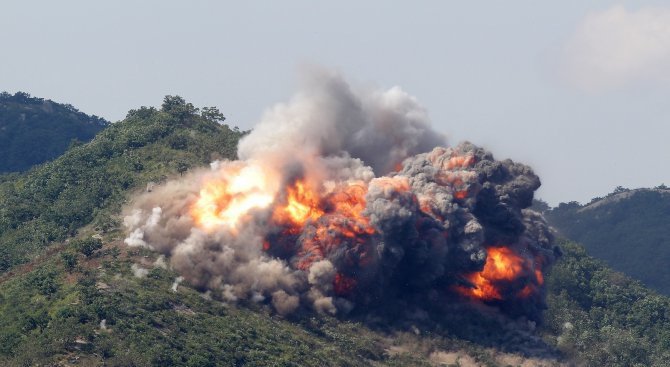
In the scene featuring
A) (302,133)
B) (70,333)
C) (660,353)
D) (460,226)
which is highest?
(302,133)

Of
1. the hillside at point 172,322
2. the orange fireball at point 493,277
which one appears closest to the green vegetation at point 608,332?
the hillside at point 172,322

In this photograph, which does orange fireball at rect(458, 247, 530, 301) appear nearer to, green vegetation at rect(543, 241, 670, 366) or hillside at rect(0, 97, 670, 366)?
hillside at rect(0, 97, 670, 366)

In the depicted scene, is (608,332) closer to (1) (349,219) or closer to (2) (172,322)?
(1) (349,219)

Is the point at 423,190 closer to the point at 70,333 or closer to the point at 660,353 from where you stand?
the point at 660,353

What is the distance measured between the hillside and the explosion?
3.35 metres

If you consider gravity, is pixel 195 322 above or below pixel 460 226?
below

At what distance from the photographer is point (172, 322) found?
148 m

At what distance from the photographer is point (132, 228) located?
6836 inches

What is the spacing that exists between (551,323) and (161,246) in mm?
59690

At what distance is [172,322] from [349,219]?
3311 cm

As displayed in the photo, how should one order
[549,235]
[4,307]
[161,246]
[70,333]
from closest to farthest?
[70,333] < [4,307] < [161,246] < [549,235]

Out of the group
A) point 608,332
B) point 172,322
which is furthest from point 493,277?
point 172,322

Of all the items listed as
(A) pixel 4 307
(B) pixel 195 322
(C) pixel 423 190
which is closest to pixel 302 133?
(C) pixel 423 190

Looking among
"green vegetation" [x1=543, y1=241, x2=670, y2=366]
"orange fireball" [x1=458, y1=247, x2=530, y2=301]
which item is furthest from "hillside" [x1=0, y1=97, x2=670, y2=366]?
"orange fireball" [x1=458, y1=247, x2=530, y2=301]
